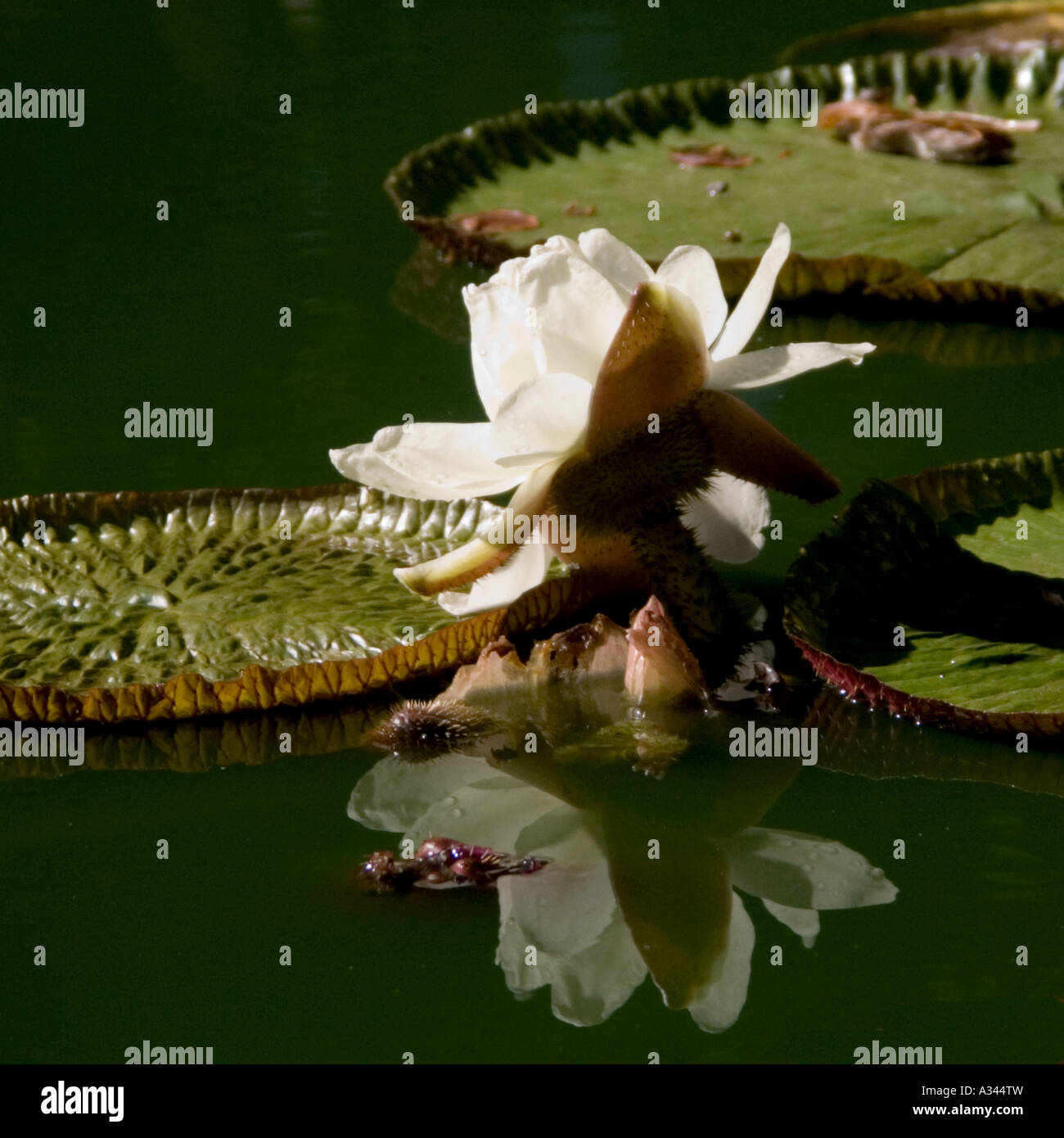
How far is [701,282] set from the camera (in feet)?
5.50

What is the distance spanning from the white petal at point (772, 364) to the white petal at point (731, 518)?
→ 7.8 inches

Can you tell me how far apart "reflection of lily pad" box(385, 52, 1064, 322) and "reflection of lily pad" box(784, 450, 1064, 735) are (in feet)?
2.92

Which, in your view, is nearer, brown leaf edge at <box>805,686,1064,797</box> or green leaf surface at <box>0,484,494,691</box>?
brown leaf edge at <box>805,686,1064,797</box>

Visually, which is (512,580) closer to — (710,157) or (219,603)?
(219,603)

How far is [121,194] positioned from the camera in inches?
152

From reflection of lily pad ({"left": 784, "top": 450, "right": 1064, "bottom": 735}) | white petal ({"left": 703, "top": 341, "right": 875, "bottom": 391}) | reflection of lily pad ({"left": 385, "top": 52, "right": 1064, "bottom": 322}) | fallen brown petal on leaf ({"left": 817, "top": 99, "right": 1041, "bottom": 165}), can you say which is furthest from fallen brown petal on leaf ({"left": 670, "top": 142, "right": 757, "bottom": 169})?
white petal ({"left": 703, "top": 341, "right": 875, "bottom": 391})

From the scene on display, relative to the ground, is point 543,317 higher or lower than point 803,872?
higher

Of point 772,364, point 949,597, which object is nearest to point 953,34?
point 949,597

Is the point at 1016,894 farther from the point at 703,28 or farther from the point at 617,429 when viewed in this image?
the point at 703,28

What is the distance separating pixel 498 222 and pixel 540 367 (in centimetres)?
190

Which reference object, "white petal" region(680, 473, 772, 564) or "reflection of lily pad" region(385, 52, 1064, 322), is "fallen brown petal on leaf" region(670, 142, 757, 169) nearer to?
"reflection of lily pad" region(385, 52, 1064, 322)

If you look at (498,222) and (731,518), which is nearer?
(731,518)

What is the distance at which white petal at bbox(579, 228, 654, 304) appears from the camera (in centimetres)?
169

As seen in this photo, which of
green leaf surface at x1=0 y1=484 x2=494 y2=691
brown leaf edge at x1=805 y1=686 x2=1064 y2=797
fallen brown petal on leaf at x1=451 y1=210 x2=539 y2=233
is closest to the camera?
brown leaf edge at x1=805 y1=686 x2=1064 y2=797
